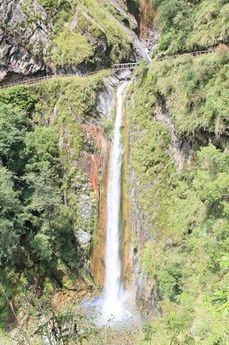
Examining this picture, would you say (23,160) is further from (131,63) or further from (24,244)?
(131,63)

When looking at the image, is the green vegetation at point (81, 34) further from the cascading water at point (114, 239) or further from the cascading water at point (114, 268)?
the cascading water at point (114, 239)

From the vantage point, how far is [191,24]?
27.4m

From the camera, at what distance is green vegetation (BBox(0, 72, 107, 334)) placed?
80.0 feet

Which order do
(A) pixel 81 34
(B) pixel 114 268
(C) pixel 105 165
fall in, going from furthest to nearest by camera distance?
(A) pixel 81 34 < (C) pixel 105 165 < (B) pixel 114 268

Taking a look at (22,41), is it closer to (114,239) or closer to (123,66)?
(123,66)

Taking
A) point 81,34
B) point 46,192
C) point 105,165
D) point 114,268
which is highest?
point 81,34

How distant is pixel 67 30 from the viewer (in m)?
33.7

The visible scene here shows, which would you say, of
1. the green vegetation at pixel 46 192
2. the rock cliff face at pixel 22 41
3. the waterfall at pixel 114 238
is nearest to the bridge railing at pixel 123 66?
the green vegetation at pixel 46 192

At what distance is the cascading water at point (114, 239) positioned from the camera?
22875 mm

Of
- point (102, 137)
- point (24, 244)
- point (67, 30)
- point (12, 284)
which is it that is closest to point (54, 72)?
point (67, 30)

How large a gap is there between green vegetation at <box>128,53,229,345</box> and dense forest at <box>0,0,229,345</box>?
7 centimetres

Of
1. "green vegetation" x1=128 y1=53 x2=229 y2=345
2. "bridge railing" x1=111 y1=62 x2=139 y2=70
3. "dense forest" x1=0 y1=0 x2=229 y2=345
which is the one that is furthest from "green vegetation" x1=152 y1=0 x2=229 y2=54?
"bridge railing" x1=111 y1=62 x2=139 y2=70

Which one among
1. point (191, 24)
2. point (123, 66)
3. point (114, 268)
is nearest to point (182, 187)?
point (114, 268)

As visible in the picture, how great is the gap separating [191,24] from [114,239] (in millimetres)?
13904
